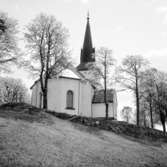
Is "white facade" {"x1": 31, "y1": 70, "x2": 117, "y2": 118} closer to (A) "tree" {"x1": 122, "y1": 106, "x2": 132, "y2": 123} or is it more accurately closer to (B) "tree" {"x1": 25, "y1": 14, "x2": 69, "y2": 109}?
(B) "tree" {"x1": 25, "y1": 14, "x2": 69, "y2": 109}

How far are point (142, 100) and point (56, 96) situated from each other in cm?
1553

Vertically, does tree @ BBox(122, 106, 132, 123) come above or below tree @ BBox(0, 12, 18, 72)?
below

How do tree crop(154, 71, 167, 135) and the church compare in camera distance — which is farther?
tree crop(154, 71, 167, 135)

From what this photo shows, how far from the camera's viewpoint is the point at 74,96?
105 ft

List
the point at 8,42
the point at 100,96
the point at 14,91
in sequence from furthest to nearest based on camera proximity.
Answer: the point at 14,91 → the point at 100,96 → the point at 8,42

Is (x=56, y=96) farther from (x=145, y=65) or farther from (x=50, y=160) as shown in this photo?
(x=50, y=160)

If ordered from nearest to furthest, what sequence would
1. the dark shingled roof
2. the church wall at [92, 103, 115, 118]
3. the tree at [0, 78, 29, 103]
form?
the church wall at [92, 103, 115, 118] < the dark shingled roof < the tree at [0, 78, 29, 103]

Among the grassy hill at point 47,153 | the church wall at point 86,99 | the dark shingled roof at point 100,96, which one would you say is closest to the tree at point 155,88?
the dark shingled roof at point 100,96

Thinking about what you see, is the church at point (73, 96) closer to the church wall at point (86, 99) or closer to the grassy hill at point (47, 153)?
the church wall at point (86, 99)

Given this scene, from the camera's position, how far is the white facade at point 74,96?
101ft

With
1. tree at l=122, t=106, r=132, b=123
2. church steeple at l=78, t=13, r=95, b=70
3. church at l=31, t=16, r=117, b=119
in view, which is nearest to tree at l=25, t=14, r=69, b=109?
church at l=31, t=16, r=117, b=119

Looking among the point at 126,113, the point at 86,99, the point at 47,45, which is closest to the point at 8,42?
the point at 47,45

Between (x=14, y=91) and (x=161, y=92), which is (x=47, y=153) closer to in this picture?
(x=161, y=92)

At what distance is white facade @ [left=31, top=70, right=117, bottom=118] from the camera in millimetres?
30703
